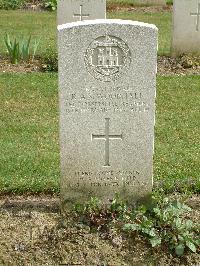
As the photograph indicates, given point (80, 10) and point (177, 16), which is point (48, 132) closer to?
point (80, 10)

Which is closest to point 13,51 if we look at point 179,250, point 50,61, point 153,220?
point 50,61

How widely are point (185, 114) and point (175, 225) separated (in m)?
3.41

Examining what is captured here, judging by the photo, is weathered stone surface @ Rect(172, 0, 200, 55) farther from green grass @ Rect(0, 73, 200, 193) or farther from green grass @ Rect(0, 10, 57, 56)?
green grass @ Rect(0, 10, 57, 56)

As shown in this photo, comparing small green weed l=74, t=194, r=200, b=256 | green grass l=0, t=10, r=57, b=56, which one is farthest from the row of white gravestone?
small green weed l=74, t=194, r=200, b=256

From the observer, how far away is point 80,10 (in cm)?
1022

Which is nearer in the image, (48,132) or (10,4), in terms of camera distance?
(48,132)

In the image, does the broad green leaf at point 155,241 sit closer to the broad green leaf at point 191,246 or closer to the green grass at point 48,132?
the broad green leaf at point 191,246

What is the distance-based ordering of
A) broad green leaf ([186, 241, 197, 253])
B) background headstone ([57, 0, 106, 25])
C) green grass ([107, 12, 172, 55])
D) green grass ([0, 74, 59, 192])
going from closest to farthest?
broad green leaf ([186, 241, 197, 253])
green grass ([0, 74, 59, 192])
background headstone ([57, 0, 106, 25])
green grass ([107, 12, 172, 55])

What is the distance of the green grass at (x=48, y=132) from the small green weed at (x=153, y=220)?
0.82 meters

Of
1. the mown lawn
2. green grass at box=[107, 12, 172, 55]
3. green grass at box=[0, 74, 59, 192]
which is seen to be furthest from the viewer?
green grass at box=[107, 12, 172, 55]

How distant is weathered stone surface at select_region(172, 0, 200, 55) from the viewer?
400 inches

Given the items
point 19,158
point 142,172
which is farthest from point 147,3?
point 142,172

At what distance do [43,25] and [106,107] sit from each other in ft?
31.8

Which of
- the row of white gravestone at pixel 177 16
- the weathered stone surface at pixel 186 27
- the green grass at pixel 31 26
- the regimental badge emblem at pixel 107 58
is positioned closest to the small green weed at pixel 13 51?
the green grass at pixel 31 26
